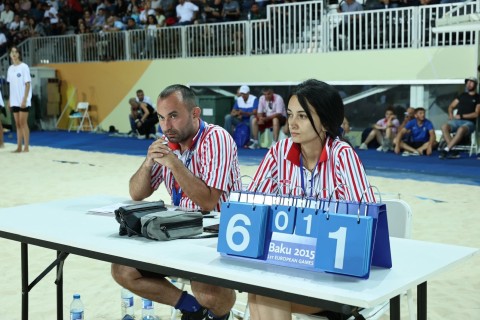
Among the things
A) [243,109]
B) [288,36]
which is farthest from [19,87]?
[288,36]

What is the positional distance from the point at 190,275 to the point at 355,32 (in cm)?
1245

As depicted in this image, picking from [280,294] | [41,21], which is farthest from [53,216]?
[41,21]

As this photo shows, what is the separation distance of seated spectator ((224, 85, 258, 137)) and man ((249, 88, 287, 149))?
11.4 inches

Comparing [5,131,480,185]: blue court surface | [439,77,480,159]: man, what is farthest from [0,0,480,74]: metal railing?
[5,131,480,185]: blue court surface

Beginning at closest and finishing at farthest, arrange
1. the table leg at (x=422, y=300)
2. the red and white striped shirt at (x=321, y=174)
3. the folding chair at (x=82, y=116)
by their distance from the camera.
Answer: the table leg at (x=422, y=300) → the red and white striped shirt at (x=321, y=174) → the folding chair at (x=82, y=116)

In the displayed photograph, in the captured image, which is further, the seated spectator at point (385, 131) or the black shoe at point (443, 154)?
the seated spectator at point (385, 131)

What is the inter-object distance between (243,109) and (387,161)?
14.0 ft

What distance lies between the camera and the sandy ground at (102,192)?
467cm

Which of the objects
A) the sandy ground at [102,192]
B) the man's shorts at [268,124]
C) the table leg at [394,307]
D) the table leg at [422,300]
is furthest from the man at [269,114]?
the table leg at [394,307]

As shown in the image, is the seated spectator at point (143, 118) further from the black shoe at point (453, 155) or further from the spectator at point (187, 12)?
the black shoe at point (453, 155)

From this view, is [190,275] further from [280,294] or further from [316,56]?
[316,56]

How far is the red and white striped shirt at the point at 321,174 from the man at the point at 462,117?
→ 9.53 metres

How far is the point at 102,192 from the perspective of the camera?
30.9ft

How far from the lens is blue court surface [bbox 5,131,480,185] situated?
10742mm
